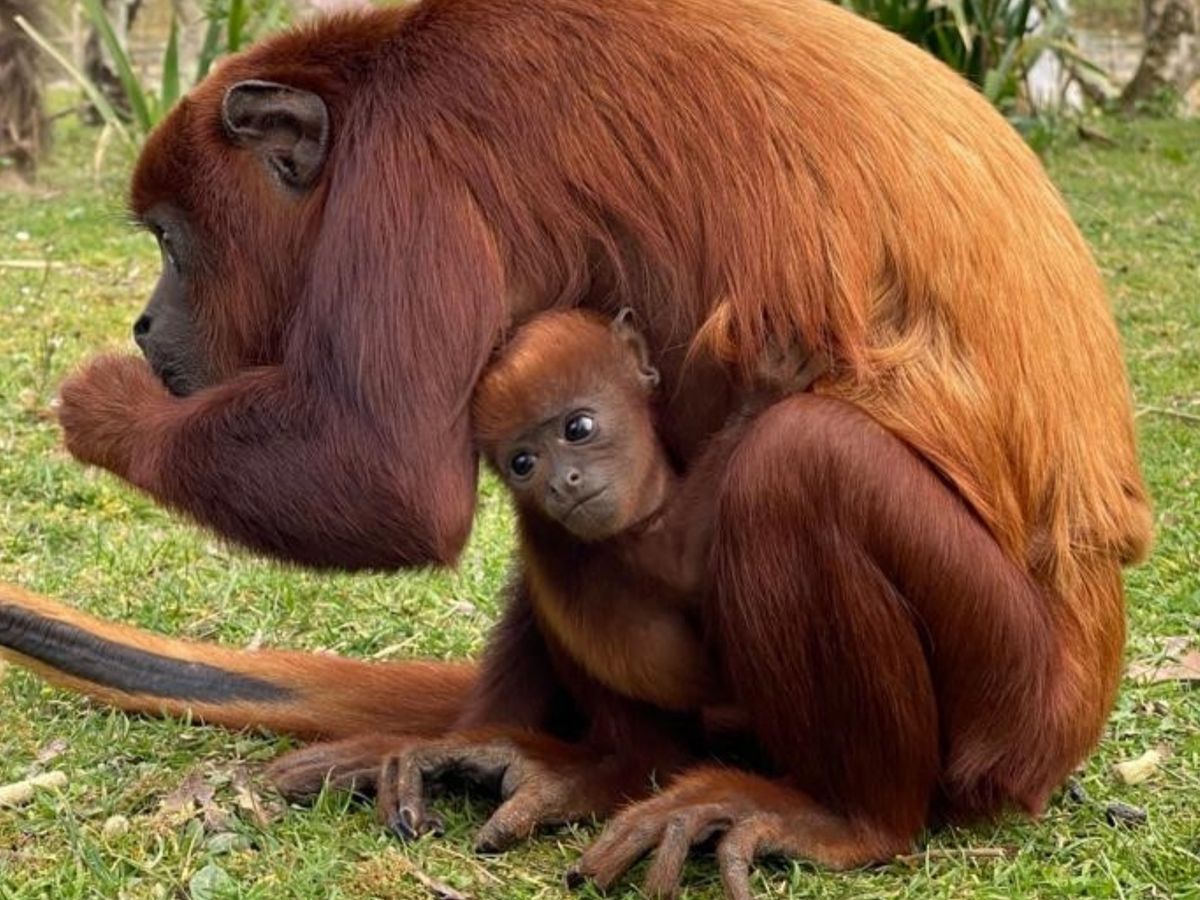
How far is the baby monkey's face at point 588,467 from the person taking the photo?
A: 12.2 ft

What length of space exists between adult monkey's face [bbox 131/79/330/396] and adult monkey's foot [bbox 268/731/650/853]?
3.15 feet

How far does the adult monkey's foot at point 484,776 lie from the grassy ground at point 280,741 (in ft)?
0.20

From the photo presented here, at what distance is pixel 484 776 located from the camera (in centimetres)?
412

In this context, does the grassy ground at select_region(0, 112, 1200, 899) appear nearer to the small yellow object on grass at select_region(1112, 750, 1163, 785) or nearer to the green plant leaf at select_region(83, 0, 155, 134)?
the small yellow object on grass at select_region(1112, 750, 1163, 785)

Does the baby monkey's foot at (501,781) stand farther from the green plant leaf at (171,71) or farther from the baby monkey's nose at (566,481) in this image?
the green plant leaf at (171,71)

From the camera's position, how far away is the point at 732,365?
3748mm

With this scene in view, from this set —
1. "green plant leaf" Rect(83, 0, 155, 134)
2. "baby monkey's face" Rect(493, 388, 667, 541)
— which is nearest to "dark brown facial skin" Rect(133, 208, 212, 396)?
"baby monkey's face" Rect(493, 388, 667, 541)

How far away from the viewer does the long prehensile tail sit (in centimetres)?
454

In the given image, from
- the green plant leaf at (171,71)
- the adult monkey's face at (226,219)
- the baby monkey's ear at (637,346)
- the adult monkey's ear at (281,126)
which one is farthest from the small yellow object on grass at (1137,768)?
the green plant leaf at (171,71)

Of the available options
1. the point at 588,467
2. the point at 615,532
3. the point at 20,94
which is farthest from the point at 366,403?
the point at 20,94

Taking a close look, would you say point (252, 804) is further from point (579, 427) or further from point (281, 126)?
point (281, 126)

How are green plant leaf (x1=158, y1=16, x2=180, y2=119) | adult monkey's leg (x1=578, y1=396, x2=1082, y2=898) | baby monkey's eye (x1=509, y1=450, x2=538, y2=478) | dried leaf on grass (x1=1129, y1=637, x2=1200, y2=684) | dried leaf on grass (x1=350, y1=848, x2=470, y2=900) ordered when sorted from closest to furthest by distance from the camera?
adult monkey's leg (x1=578, y1=396, x2=1082, y2=898)
dried leaf on grass (x1=350, y1=848, x2=470, y2=900)
baby monkey's eye (x1=509, y1=450, x2=538, y2=478)
dried leaf on grass (x1=1129, y1=637, x2=1200, y2=684)
green plant leaf (x1=158, y1=16, x2=180, y2=119)

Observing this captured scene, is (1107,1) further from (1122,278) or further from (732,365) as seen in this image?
(732,365)

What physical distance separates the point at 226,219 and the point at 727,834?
5.92ft
